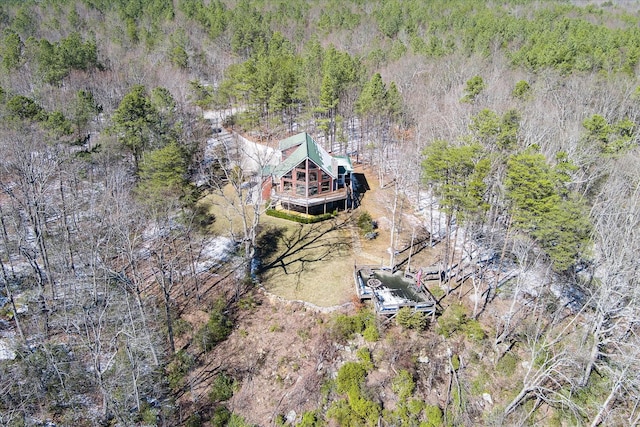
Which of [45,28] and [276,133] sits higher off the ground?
[45,28]

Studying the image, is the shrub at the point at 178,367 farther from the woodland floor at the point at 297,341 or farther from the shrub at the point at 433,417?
the shrub at the point at 433,417

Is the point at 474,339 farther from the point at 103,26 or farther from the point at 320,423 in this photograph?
the point at 103,26

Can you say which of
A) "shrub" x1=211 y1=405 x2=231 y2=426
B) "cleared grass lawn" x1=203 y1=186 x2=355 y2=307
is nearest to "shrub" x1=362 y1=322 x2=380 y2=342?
"cleared grass lawn" x1=203 y1=186 x2=355 y2=307

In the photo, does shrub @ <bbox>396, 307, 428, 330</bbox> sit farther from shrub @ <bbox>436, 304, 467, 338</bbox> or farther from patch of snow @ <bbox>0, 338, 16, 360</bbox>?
patch of snow @ <bbox>0, 338, 16, 360</bbox>

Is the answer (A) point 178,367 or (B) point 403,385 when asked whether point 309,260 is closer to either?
(A) point 178,367

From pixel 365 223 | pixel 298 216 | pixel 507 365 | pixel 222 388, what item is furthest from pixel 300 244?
pixel 507 365

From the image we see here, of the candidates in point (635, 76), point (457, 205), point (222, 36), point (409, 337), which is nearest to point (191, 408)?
point (409, 337)
